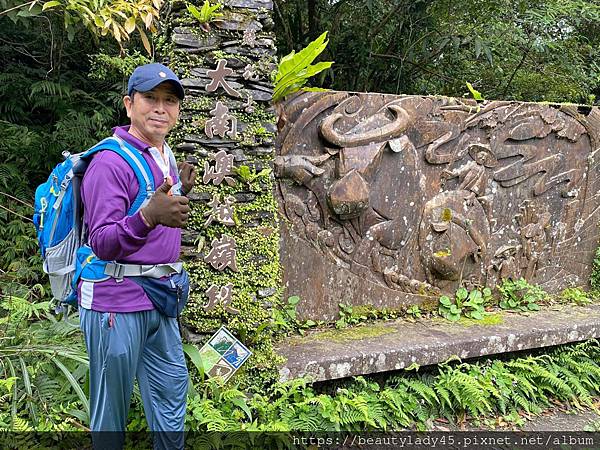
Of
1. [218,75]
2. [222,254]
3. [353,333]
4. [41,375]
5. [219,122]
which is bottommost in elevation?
[41,375]

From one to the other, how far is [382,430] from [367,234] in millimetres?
1414

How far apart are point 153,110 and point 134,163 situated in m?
0.25

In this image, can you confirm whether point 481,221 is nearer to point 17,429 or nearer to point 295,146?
point 295,146

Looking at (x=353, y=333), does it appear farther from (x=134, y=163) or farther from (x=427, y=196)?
(x=134, y=163)

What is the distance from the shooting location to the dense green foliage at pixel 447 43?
626 cm

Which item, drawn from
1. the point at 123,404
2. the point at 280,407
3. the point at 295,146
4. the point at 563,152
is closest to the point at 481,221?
the point at 563,152

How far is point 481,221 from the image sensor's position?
4.45m

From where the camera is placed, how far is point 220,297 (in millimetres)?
3076

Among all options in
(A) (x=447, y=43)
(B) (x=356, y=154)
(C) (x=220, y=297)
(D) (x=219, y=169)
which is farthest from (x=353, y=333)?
(A) (x=447, y=43)

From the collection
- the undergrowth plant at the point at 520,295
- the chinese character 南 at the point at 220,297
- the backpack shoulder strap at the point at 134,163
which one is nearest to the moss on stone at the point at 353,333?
the chinese character 南 at the point at 220,297

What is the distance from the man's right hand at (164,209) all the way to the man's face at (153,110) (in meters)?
0.37

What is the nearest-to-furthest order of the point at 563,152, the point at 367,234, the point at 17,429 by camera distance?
the point at 17,429 → the point at 367,234 → the point at 563,152

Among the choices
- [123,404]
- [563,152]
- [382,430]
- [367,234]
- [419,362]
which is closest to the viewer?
[123,404]

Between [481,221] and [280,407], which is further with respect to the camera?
[481,221]
